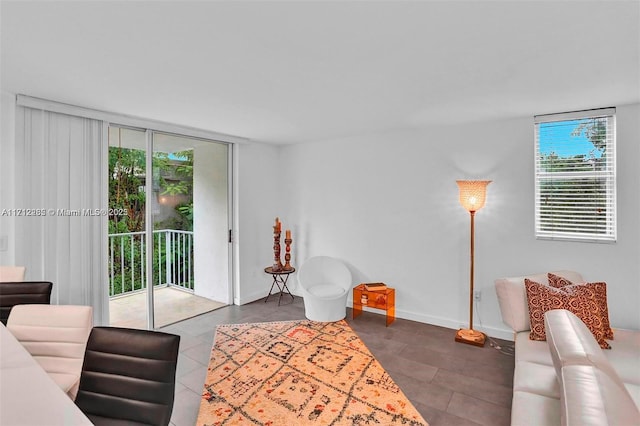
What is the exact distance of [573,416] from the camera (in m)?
1.08

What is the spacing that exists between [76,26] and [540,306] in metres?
3.61

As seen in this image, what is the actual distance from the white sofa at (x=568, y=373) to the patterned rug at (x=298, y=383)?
766 mm

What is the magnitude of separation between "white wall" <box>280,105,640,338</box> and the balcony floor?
1748mm

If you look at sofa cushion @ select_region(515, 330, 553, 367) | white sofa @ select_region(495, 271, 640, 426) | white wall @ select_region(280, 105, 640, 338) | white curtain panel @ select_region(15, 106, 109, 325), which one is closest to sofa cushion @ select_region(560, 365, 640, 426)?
white sofa @ select_region(495, 271, 640, 426)

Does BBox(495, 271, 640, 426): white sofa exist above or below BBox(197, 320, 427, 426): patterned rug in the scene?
above

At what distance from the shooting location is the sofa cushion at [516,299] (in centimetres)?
284

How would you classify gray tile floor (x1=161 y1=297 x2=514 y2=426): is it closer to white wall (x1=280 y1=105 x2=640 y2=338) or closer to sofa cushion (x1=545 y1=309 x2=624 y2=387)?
white wall (x1=280 y1=105 x2=640 y2=338)

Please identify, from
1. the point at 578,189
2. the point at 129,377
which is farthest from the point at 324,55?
the point at 578,189

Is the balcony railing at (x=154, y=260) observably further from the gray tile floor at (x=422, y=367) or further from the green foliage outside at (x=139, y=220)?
the gray tile floor at (x=422, y=367)

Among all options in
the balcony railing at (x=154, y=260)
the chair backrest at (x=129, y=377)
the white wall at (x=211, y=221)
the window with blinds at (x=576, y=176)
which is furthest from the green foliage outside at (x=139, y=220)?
the window with blinds at (x=576, y=176)

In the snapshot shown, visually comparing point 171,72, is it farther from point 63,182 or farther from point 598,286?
point 598,286

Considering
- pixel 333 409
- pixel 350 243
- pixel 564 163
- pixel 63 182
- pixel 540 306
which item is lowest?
pixel 333 409

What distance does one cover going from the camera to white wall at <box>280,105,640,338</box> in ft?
10.2

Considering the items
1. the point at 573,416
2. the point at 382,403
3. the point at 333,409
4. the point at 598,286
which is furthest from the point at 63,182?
the point at 598,286
